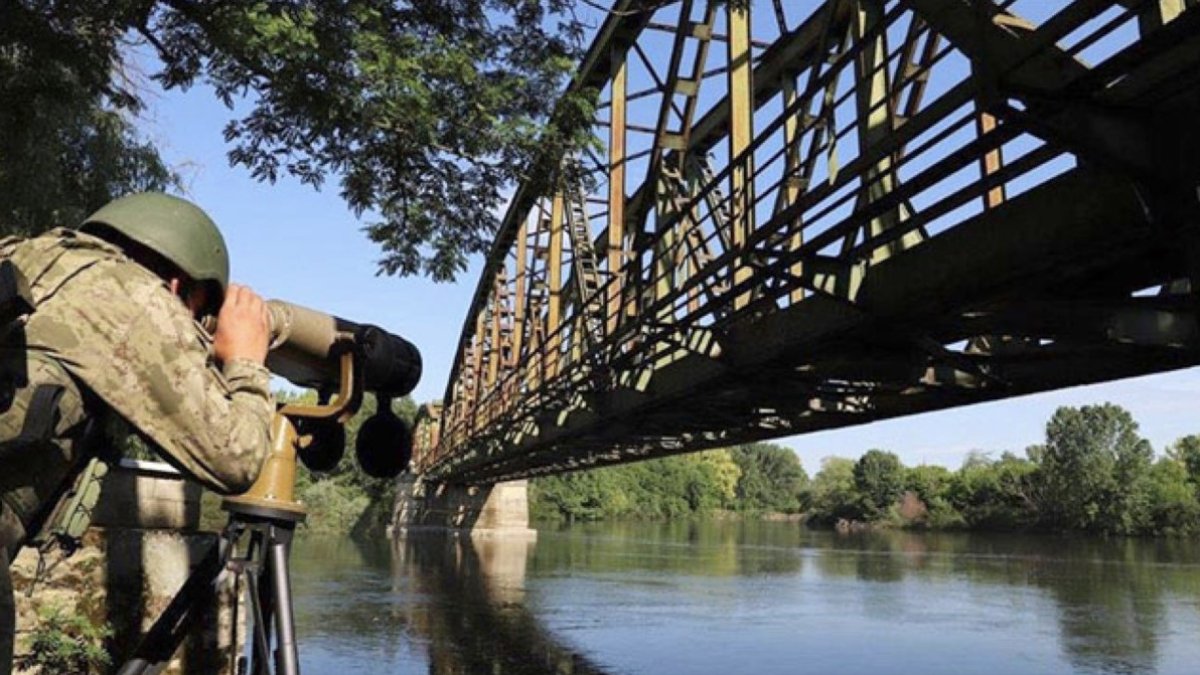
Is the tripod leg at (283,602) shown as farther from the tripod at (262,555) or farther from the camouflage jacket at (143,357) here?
the camouflage jacket at (143,357)

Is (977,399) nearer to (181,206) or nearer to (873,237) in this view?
(873,237)

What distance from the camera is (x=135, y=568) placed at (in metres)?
4.43

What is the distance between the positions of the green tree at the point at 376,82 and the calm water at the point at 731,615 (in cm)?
835

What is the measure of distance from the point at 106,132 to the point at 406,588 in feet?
54.2

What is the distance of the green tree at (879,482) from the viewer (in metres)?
91.1

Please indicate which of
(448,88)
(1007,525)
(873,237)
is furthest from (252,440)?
(1007,525)

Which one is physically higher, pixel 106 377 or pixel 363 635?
pixel 106 377

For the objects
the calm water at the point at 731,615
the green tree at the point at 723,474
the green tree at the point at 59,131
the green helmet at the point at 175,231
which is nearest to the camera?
the green helmet at the point at 175,231

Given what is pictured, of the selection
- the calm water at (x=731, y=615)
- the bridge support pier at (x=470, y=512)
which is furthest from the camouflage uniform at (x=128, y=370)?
the bridge support pier at (x=470, y=512)

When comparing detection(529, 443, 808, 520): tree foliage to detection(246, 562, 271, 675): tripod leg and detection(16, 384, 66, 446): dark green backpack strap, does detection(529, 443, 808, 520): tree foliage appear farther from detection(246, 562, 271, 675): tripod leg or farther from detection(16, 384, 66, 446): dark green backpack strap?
detection(16, 384, 66, 446): dark green backpack strap

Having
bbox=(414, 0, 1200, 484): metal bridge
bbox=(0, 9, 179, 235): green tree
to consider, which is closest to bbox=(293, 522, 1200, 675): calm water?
bbox=(414, 0, 1200, 484): metal bridge

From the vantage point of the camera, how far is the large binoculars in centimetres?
227

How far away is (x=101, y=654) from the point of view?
4270mm

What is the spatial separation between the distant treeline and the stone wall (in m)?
78.4
